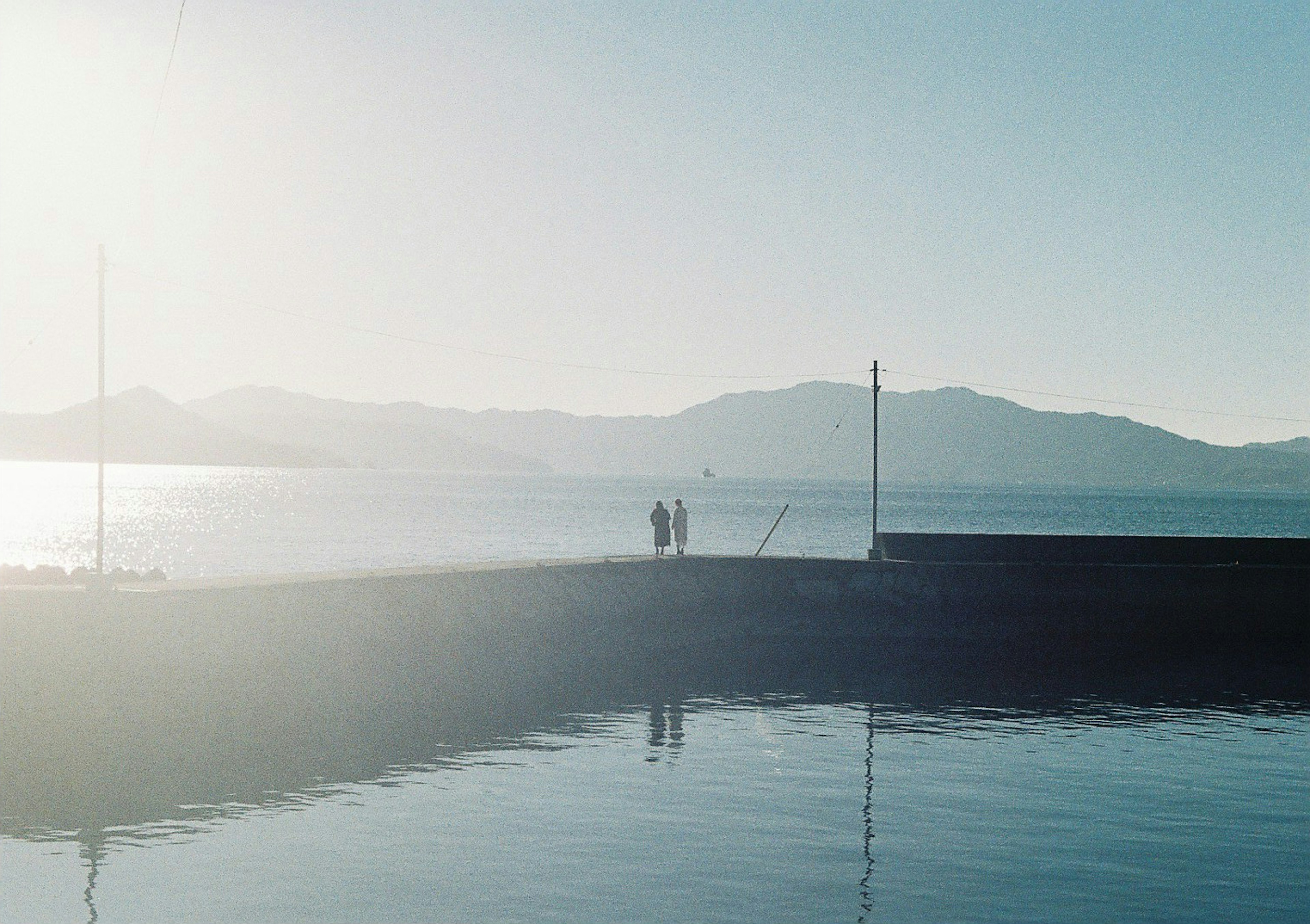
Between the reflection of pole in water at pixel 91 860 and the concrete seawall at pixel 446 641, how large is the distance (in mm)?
690

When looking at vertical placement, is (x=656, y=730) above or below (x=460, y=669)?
below

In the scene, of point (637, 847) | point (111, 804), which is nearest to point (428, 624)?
point (111, 804)

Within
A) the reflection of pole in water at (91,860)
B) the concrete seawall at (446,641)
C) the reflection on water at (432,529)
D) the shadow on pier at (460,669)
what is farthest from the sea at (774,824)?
the reflection on water at (432,529)

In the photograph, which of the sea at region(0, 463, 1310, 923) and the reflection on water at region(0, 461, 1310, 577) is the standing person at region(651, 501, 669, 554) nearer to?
the sea at region(0, 463, 1310, 923)

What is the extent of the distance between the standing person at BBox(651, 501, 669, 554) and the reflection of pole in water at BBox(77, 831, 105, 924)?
78.7 feet

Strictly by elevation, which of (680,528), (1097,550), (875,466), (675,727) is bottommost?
(675,727)

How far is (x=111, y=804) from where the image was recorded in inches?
729

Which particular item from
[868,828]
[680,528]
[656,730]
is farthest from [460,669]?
[868,828]

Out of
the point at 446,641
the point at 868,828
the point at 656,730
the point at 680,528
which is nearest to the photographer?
the point at 868,828

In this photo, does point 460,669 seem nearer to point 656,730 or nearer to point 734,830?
point 656,730

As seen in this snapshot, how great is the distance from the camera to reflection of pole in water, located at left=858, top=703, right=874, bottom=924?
1393 centimetres

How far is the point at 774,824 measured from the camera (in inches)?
688

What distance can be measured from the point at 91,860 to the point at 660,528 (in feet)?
84.3

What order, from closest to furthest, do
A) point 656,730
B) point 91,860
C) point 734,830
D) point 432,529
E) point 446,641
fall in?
point 91,860 → point 734,830 → point 656,730 → point 446,641 → point 432,529
